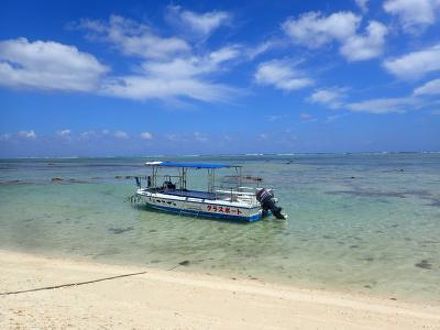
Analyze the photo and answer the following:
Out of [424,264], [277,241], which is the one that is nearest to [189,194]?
[277,241]

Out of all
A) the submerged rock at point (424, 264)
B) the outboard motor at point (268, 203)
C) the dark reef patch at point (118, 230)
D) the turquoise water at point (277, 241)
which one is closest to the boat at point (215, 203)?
the outboard motor at point (268, 203)

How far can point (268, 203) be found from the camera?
2261 cm

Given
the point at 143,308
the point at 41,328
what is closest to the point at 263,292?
the point at 143,308

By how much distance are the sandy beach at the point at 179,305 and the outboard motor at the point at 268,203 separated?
10531 millimetres

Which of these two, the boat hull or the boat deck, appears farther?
the boat deck

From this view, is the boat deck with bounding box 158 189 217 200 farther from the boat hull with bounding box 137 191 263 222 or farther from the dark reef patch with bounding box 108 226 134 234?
the dark reef patch with bounding box 108 226 134 234

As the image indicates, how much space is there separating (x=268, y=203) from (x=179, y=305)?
14.0 meters

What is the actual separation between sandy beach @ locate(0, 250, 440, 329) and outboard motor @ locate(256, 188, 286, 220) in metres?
10.5

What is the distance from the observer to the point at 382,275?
40.8 ft

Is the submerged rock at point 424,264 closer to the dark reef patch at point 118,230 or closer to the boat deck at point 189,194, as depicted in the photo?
the dark reef patch at point 118,230

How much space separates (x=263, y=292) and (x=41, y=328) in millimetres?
5341

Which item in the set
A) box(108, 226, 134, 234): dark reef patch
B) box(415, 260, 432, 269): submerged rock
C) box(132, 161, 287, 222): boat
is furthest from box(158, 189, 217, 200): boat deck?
box(415, 260, 432, 269): submerged rock

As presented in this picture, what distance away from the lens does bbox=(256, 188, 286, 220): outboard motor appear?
22170 mm

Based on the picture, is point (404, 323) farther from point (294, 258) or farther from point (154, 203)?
point (154, 203)
